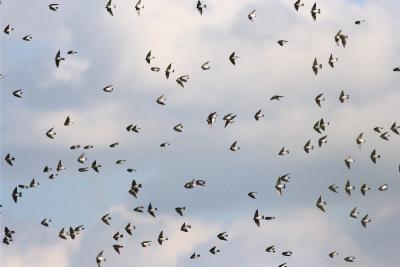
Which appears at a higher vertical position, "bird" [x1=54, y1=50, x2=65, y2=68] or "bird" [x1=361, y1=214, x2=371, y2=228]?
"bird" [x1=54, y1=50, x2=65, y2=68]

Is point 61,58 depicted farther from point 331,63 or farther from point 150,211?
point 331,63

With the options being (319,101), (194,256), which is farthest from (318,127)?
(194,256)

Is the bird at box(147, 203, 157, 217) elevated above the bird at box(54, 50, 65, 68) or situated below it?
below

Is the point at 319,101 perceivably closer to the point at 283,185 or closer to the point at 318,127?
the point at 318,127

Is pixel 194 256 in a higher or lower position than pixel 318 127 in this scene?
lower

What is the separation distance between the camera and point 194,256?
163 m

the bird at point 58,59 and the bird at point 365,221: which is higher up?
the bird at point 58,59

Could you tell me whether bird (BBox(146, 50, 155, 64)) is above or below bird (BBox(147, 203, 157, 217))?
above

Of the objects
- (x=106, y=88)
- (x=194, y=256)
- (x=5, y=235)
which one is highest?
(x=106, y=88)

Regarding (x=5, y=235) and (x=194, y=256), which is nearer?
(x=194, y=256)

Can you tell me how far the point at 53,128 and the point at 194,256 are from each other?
2997cm

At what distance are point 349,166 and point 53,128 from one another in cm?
4199

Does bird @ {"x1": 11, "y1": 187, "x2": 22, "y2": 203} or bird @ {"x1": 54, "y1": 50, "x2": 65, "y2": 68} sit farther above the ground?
bird @ {"x1": 54, "y1": 50, "x2": 65, "y2": 68}

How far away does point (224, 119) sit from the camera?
17038 centimetres
